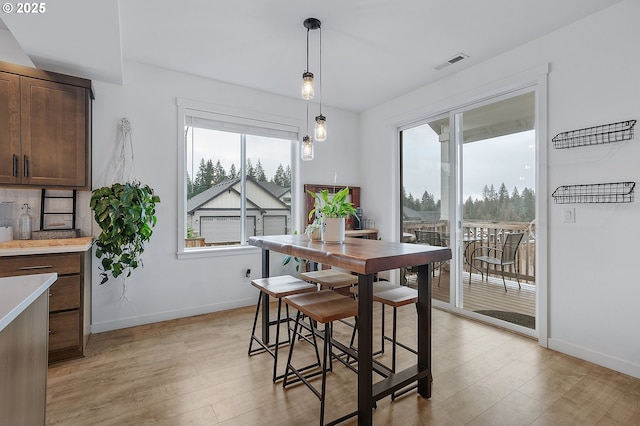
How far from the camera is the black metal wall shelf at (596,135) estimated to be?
2332 mm

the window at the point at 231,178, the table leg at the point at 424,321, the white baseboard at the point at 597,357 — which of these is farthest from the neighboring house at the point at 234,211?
the white baseboard at the point at 597,357

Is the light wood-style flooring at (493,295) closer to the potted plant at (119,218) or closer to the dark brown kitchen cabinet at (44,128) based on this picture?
the potted plant at (119,218)

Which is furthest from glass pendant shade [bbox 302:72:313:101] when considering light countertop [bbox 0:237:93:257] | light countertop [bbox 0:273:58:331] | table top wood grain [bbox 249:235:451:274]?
light countertop [bbox 0:237:93:257]

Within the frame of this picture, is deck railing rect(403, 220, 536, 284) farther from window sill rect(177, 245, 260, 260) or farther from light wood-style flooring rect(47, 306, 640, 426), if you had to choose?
window sill rect(177, 245, 260, 260)

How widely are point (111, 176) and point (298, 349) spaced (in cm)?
248

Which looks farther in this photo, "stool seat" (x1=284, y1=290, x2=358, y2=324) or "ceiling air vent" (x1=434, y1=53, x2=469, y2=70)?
"ceiling air vent" (x1=434, y1=53, x2=469, y2=70)

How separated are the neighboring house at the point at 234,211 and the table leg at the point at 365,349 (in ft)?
8.74

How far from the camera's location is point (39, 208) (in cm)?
288

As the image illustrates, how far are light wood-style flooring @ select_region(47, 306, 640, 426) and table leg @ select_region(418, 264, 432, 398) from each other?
0.38 feet

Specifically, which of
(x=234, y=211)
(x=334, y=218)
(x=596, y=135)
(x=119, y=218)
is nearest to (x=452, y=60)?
(x=596, y=135)

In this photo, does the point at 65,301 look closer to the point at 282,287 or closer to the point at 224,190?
the point at 282,287

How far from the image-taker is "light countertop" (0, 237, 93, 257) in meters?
2.32

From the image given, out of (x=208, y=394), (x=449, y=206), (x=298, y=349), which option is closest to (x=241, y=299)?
(x=298, y=349)

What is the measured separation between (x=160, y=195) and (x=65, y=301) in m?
1.31
